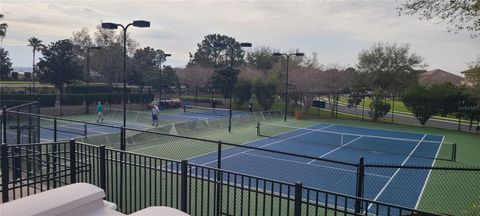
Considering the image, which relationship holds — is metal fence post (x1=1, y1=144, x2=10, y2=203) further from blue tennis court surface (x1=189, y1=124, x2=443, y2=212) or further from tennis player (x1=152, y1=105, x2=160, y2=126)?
tennis player (x1=152, y1=105, x2=160, y2=126)

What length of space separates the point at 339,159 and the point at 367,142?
269 inches

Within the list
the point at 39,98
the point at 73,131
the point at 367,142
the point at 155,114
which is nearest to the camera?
the point at 73,131

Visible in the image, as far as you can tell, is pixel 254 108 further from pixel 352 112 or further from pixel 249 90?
pixel 352 112

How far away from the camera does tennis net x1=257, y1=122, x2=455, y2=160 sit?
22.5 metres

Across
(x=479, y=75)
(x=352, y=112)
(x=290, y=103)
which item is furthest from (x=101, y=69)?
(x=479, y=75)

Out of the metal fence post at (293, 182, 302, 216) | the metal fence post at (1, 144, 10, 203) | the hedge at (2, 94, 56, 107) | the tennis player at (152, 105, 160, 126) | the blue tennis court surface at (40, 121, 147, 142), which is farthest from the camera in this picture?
A: the hedge at (2, 94, 56, 107)

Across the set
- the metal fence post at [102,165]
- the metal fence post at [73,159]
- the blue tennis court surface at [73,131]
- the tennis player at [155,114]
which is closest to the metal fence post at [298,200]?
the metal fence post at [102,165]

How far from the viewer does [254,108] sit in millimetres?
48531

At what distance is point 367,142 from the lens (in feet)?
83.5

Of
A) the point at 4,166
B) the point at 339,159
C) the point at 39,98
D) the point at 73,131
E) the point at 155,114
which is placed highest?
the point at 4,166

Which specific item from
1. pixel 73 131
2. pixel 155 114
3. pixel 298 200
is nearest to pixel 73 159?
pixel 298 200

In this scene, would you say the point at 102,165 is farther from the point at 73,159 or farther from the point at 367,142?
the point at 367,142

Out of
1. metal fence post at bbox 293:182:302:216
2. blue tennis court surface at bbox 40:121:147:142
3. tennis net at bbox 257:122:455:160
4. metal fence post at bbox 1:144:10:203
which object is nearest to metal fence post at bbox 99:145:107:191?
metal fence post at bbox 1:144:10:203

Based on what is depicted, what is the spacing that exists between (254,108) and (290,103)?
473 cm
